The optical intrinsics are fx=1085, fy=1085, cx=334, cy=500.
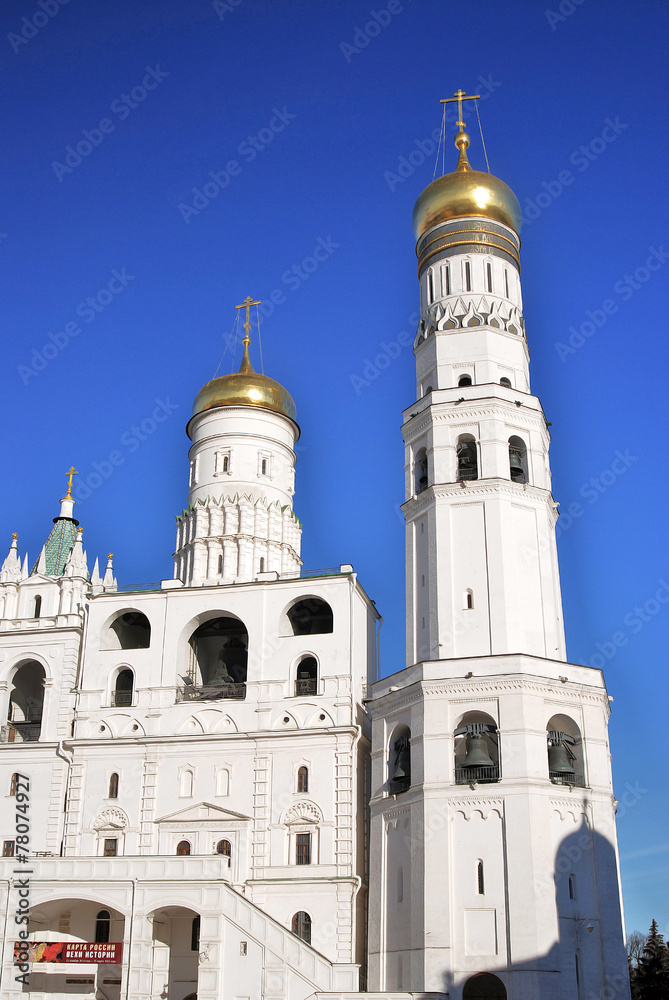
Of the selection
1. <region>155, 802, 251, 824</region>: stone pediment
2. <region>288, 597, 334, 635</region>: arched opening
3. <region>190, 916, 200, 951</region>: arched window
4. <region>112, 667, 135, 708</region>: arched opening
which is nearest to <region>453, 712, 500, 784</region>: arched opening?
<region>155, 802, 251, 824</region>: stone pediment

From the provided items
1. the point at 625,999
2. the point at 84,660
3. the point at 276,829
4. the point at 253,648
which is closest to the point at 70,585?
the point at 84,660

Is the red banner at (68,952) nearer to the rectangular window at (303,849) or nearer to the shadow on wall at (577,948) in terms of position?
the rectangular window at (303,849)

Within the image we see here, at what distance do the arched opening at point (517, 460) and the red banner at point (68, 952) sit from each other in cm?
1812

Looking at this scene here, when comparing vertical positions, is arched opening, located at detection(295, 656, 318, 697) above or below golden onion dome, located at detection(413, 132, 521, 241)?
below

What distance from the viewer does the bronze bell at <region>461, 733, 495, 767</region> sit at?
28969 mm

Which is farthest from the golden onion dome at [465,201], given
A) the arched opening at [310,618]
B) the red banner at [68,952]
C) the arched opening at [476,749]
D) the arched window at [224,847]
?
the red banner at [68,952]

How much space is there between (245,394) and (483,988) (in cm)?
2409

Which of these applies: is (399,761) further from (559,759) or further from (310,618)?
(310,618)

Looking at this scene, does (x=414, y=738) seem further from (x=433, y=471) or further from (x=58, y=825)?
(x=58, y=825)

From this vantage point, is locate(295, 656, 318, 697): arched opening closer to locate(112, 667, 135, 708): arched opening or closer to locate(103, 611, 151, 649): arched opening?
locate(112, 667, 135, 708): arched opening

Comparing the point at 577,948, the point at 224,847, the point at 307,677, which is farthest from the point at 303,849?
the point at 577,948

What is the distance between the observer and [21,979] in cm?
2886

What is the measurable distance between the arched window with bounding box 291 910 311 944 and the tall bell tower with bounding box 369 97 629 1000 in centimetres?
239

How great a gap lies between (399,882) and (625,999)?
632cm
